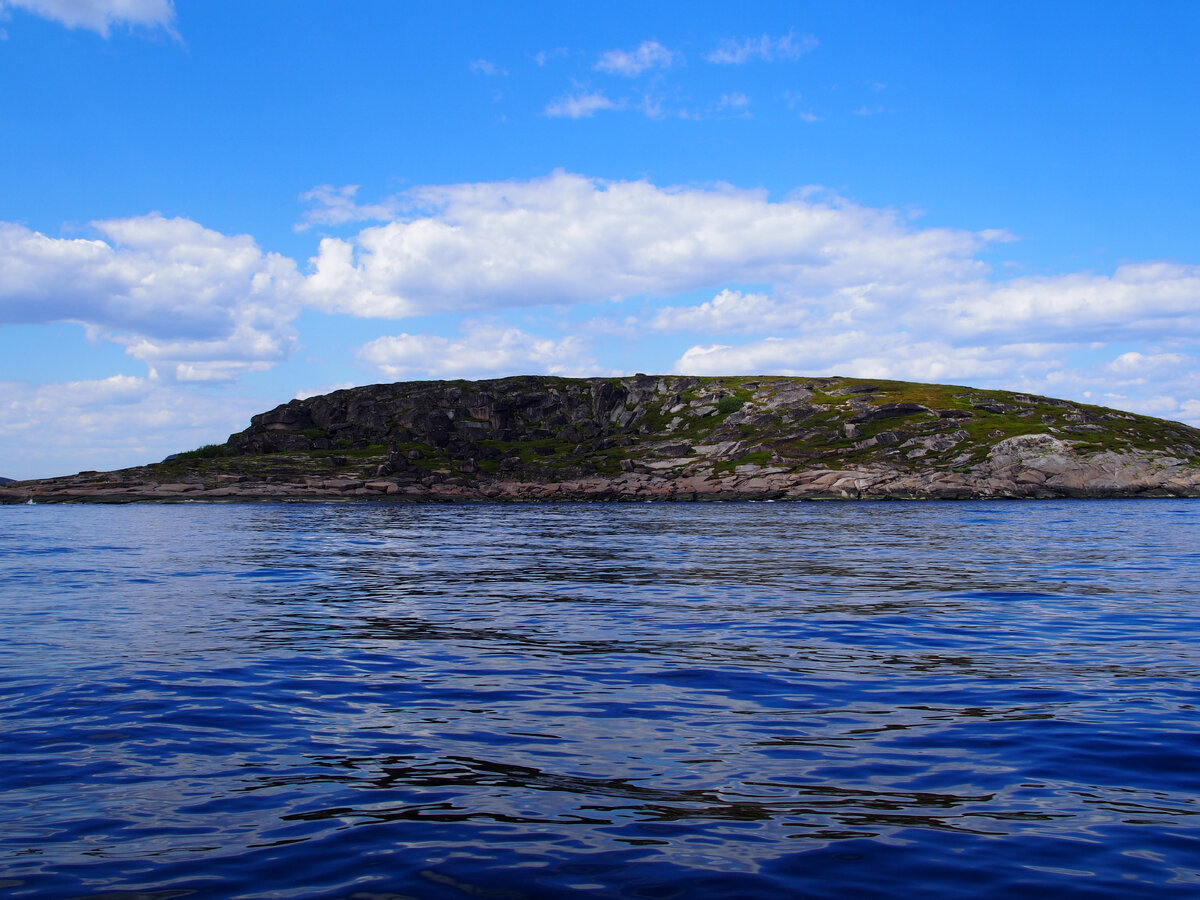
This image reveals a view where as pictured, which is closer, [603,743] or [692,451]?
[603,743]

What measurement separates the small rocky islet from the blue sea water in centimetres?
10712

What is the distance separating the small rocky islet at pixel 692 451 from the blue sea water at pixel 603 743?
107 meters

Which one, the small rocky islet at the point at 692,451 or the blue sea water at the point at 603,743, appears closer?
the blue sea water at the point at 603,743

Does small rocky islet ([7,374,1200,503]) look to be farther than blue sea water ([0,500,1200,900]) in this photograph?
Yes

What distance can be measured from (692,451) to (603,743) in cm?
15077

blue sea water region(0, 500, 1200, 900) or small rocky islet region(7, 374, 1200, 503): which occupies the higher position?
small rocky islet region(7, 374, 1200, 503)

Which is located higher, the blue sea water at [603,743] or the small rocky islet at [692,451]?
the small rocky islet at [692,451]

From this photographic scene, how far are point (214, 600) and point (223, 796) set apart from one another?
19.1 metres

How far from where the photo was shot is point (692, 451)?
161 meters

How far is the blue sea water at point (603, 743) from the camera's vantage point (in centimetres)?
759

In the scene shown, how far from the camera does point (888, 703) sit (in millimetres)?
13523

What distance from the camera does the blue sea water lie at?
24.9 ft

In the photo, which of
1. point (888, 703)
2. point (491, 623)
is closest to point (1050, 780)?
point (888, 703)

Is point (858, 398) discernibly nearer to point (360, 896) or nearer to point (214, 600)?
point (214, 600)
